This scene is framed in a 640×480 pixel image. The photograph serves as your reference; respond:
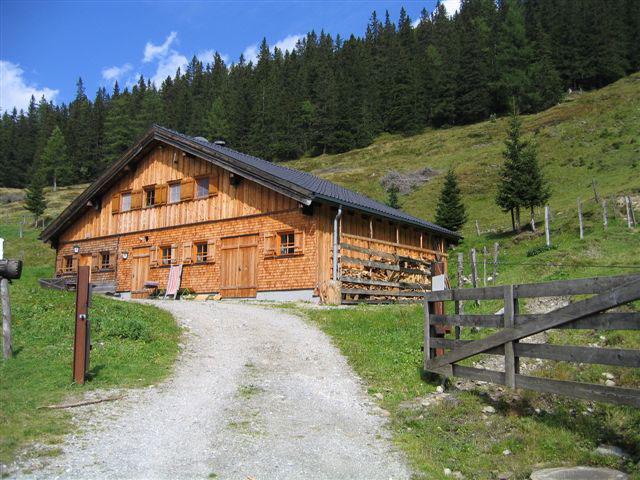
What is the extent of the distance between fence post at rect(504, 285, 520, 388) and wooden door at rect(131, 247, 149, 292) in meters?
22.2

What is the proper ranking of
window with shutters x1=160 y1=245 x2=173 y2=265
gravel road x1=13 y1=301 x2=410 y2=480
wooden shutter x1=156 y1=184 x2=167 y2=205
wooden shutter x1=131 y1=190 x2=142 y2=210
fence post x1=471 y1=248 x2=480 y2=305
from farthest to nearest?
wooden shutter x1=131 y1=190 x2=142 y2=210
wooden shutter x1=156 y1=184 x2=167 y2=205
window with shutters x1=160 y1=245 x2=173 y2=265
fence post x1=471 y1=248 x2=480 y2=305
gravel road x1=13 y1=301 x2=410 y2=480

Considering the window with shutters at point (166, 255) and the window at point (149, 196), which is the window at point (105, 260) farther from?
the window with shutters at point (166, 255)

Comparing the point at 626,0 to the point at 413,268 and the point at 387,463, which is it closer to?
the point at 413,268

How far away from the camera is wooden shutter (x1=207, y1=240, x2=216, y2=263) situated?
79.9 ft

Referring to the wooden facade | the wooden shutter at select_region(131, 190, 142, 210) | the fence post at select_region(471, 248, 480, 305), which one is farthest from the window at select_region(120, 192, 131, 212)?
the fence post at select_region(471, 248, 480, 305)

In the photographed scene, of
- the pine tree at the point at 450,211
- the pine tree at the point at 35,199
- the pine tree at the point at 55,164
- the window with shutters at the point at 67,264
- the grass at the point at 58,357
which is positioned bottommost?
the grass at the point at 58,357

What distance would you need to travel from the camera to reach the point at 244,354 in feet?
37.8

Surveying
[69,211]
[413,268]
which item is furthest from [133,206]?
[413,268]

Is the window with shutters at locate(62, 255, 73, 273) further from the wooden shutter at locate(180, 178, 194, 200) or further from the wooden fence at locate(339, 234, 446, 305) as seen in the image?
the wooden fence at locate(339, 234, 446, 305)

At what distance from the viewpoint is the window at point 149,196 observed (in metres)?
27.3

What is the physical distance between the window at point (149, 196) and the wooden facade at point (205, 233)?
0.05 m

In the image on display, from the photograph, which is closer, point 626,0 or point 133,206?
point 133,206

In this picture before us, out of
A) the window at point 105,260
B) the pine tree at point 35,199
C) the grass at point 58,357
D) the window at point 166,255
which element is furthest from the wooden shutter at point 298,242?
the pine tree at point 35,199

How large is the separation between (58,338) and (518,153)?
32603 millimetres
